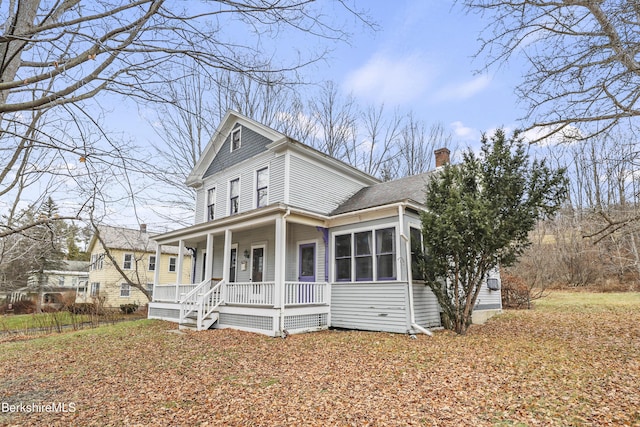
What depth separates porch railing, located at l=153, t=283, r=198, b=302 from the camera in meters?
13.1

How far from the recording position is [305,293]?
10523mm

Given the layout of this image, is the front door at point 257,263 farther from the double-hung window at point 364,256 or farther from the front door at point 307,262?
the double-hung window at point 364,256

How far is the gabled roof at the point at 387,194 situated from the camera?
11.9 m

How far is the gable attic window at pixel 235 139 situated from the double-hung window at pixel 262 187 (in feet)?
6.92

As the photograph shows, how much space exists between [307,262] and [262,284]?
226 centimetres

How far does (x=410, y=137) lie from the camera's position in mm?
28750

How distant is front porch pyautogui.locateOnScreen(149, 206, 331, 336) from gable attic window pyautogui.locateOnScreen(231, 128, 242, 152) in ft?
12.3

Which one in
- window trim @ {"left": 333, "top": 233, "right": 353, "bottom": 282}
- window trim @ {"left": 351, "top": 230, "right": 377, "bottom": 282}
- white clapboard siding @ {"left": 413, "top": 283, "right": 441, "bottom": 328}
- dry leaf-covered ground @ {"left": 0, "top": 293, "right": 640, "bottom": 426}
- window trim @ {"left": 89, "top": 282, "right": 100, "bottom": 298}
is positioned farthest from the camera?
window trim @ {"left": 89, "top": 282, "right": 100, "bottom": 298}

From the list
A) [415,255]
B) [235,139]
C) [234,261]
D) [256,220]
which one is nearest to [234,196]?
[235,139]

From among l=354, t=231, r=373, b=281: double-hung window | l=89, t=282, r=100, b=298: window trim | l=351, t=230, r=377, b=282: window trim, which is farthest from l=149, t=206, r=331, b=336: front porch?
l=89, t=282, r=100, b=298: window trim

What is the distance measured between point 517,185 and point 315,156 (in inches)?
263

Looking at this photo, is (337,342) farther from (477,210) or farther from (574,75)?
(574,75)

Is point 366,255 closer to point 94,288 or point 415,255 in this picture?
point 415,255

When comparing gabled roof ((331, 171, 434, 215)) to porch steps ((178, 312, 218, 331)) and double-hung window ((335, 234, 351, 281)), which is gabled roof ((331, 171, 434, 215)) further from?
porch steps ((178, 312, 218, 331))
